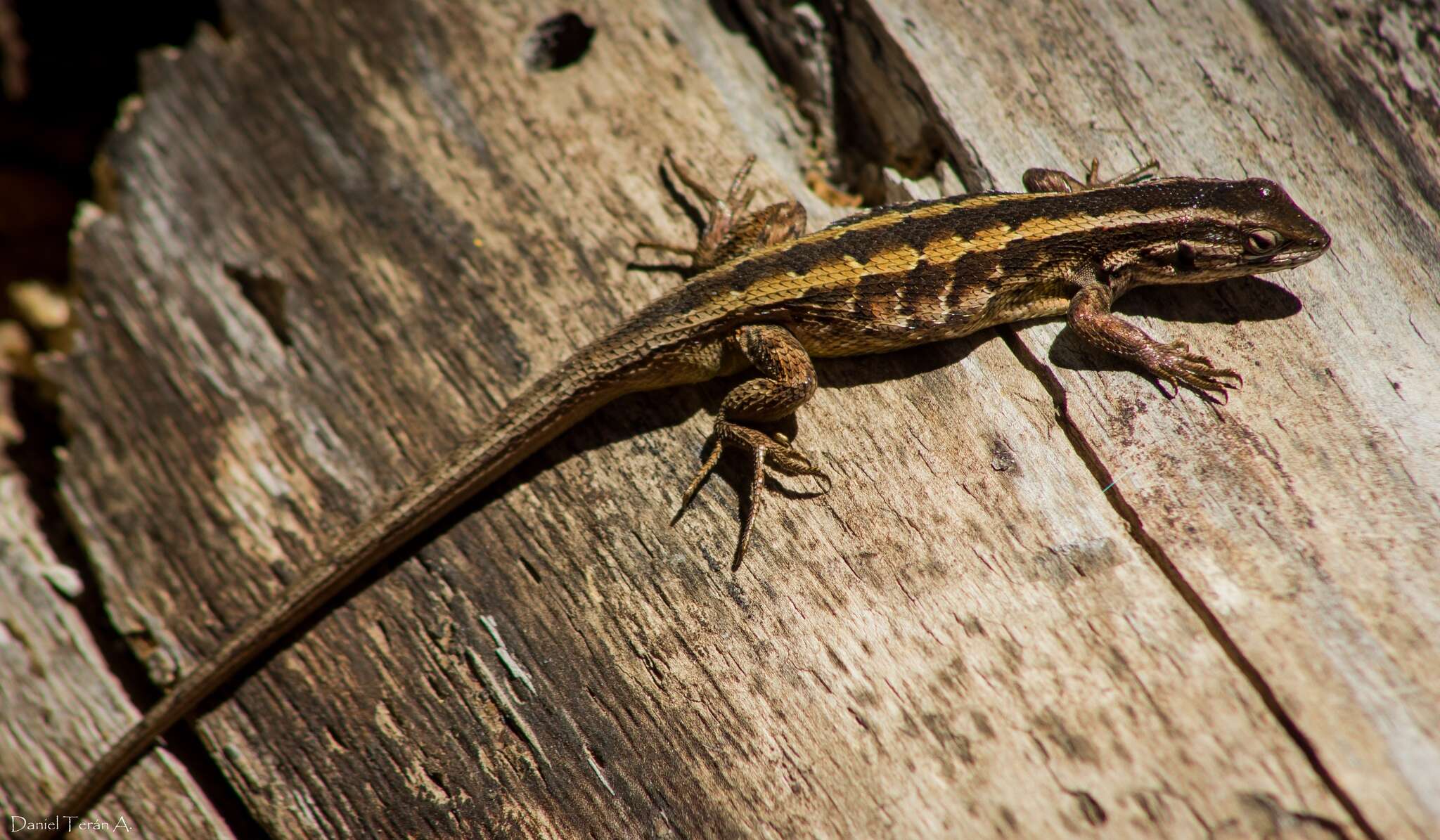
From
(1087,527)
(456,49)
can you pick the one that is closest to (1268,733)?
(1087,527)

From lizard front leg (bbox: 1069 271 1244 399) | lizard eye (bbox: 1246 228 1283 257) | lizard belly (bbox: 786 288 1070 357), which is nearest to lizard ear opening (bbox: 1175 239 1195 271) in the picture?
lizard eye (bbox: 1246 228 1283 257)

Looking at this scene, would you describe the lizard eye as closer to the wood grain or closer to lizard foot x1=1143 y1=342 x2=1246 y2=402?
the wood grain

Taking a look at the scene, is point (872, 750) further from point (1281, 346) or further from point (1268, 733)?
point (1281, 346)

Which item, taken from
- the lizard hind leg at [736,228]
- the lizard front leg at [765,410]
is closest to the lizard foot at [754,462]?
the lizard front leg at [765,410]

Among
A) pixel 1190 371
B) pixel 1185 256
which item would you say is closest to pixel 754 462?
pixel 1190 371

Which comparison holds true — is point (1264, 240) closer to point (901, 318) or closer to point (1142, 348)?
point (1142, 348)

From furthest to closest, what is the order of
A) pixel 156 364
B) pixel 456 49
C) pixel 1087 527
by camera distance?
pixel 456 49 → pixel 156 364 → pixel 1087 527

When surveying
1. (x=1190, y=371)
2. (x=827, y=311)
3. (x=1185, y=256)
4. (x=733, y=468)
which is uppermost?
(x=827, y=311)
